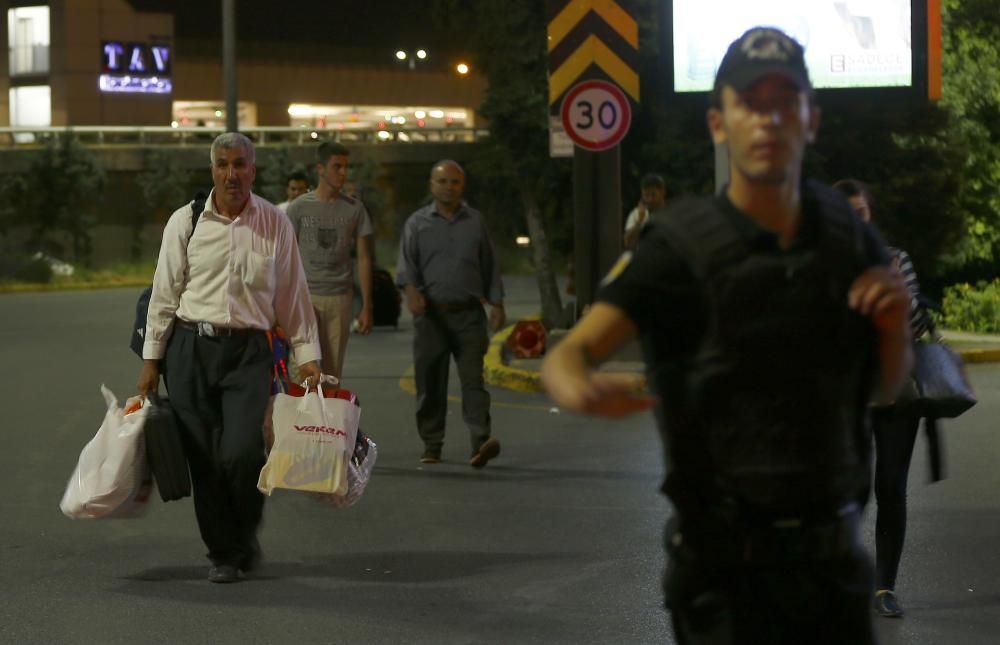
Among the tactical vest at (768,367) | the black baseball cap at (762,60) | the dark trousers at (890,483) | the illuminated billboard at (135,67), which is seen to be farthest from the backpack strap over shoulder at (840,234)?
the illuminated billboard at (135,67)

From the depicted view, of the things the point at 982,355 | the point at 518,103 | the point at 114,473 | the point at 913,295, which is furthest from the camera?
the point at 518,103

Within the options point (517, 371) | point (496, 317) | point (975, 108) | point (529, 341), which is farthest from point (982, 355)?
point (496, 317)

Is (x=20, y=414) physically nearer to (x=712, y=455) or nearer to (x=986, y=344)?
(x=986, y=344)

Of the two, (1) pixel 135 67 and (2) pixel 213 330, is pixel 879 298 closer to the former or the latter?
(2) pixel 213 330

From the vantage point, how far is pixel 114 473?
285 inches

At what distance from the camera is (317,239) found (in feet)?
35.2

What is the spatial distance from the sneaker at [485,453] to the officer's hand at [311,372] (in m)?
3.12

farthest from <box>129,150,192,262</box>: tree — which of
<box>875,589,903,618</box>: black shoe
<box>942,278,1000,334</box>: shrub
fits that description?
<box>875,589,903,618</box>: black shoe

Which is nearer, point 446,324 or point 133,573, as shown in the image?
point 133,573

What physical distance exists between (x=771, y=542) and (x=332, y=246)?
7.58m

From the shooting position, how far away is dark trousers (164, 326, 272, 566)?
24.1 feet

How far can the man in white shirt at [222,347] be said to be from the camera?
7363mm

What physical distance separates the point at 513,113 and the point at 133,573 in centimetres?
1649

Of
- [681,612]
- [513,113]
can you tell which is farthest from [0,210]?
[681,612]
